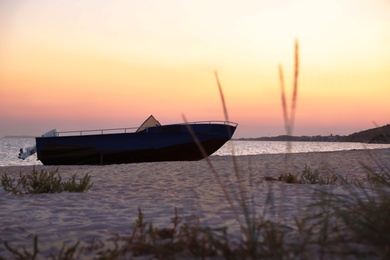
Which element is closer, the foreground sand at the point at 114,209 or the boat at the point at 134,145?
the foreground sand at the point at 114,209

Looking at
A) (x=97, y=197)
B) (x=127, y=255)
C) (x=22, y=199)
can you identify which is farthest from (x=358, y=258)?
(x=22, y=199)

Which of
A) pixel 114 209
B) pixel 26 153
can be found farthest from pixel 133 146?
pixel 114 209

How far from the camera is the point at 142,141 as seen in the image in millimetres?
17609

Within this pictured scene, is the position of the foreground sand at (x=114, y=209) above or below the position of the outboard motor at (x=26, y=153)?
below

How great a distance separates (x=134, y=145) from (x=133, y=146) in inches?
2.3

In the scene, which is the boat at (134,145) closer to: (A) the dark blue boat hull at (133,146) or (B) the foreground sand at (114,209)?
(A) the dark blue boat hull at (133,146)

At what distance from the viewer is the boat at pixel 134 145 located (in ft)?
57.3

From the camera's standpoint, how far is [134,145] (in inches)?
694

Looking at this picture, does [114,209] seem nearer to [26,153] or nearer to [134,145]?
[134,145]

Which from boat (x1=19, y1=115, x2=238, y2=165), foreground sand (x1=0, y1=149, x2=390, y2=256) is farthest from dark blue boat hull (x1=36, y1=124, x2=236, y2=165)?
foreground sand (x1=0, y1=149, x2=390, y2=256)

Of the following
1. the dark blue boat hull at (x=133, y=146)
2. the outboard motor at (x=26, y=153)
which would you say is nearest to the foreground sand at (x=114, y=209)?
the dark blue boat hull at (x=133, y=146)

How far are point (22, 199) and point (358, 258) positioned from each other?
17.8 ft

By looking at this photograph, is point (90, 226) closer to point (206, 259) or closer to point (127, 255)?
point (127, 255)

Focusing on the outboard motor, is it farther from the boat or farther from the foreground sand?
the foreground sand
